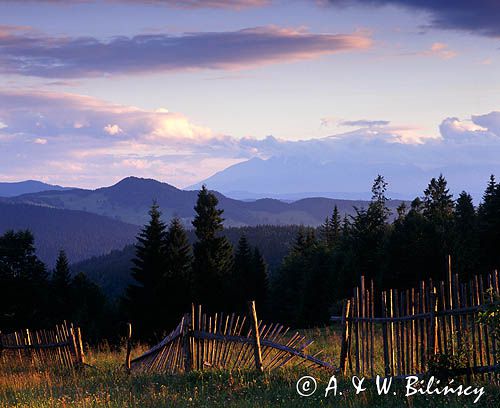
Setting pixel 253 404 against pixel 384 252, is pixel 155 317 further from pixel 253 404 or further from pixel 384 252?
pixel 253 404

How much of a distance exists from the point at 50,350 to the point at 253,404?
11868 mm

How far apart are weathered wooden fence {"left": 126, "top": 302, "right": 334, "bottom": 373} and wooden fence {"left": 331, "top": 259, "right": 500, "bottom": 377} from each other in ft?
5.38

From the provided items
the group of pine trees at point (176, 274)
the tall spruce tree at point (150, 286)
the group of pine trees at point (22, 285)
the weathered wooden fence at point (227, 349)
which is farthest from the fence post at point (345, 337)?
the group of pine trees at point (22, 285)

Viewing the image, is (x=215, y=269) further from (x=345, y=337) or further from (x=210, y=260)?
(x=345, y=337)


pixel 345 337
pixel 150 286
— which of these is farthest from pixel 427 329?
pixel 150 286

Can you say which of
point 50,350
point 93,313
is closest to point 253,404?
point 50,350

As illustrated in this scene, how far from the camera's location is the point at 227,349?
1582 cm

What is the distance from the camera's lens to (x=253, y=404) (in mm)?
10523

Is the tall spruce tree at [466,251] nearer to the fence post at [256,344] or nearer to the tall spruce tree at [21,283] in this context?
the tall spruce tree at [21,283]

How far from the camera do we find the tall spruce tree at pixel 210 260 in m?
59.2

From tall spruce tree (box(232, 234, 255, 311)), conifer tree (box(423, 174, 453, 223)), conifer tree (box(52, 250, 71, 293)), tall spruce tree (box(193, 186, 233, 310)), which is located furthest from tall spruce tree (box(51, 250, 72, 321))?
conifer tree (box(423, 174, 453, 223))

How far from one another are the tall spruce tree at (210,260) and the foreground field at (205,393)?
42817mm

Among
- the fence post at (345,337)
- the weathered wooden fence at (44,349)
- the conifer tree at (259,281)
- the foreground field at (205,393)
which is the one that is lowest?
the conifer tree at (259,281)

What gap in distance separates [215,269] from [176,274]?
17.8 feet
